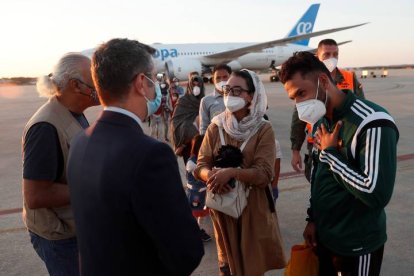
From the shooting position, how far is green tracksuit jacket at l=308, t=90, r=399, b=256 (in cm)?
156

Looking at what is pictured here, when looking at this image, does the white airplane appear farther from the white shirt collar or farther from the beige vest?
the white shirt collar

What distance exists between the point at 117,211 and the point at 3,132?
444 inches

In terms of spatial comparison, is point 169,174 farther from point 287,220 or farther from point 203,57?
point 203,57

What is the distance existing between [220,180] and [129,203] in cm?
113

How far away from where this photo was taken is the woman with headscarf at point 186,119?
409cm

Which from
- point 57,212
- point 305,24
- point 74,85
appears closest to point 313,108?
point 74,85

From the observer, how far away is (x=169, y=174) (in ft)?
3.67

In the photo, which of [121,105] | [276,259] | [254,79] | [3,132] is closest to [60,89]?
[121,105]

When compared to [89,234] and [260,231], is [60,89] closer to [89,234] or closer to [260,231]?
[89,234]

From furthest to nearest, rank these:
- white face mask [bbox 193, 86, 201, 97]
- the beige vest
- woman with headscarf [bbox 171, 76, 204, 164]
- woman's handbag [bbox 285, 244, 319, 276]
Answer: white face mask [bbox 193, 86, 201, 97]
woman with headscarf [bbox 171, 76, 204, 164]
woman's handbag [bbox 285, 244, 319, 276]
the beige vest

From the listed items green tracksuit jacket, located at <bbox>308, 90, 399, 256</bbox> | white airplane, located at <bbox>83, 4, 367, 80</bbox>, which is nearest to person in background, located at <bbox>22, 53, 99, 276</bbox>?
green tracksuit jacket, located at <bbox>308, 90, 399, 256</bbox>

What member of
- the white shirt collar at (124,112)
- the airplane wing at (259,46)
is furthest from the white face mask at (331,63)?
the airplane wing at (259,46)

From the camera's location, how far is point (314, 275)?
2029mm

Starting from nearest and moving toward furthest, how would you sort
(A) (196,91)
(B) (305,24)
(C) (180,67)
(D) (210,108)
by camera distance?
(D) (210,108) < (A) (196,91) < (C) (180,67) < (B) (305,24)
